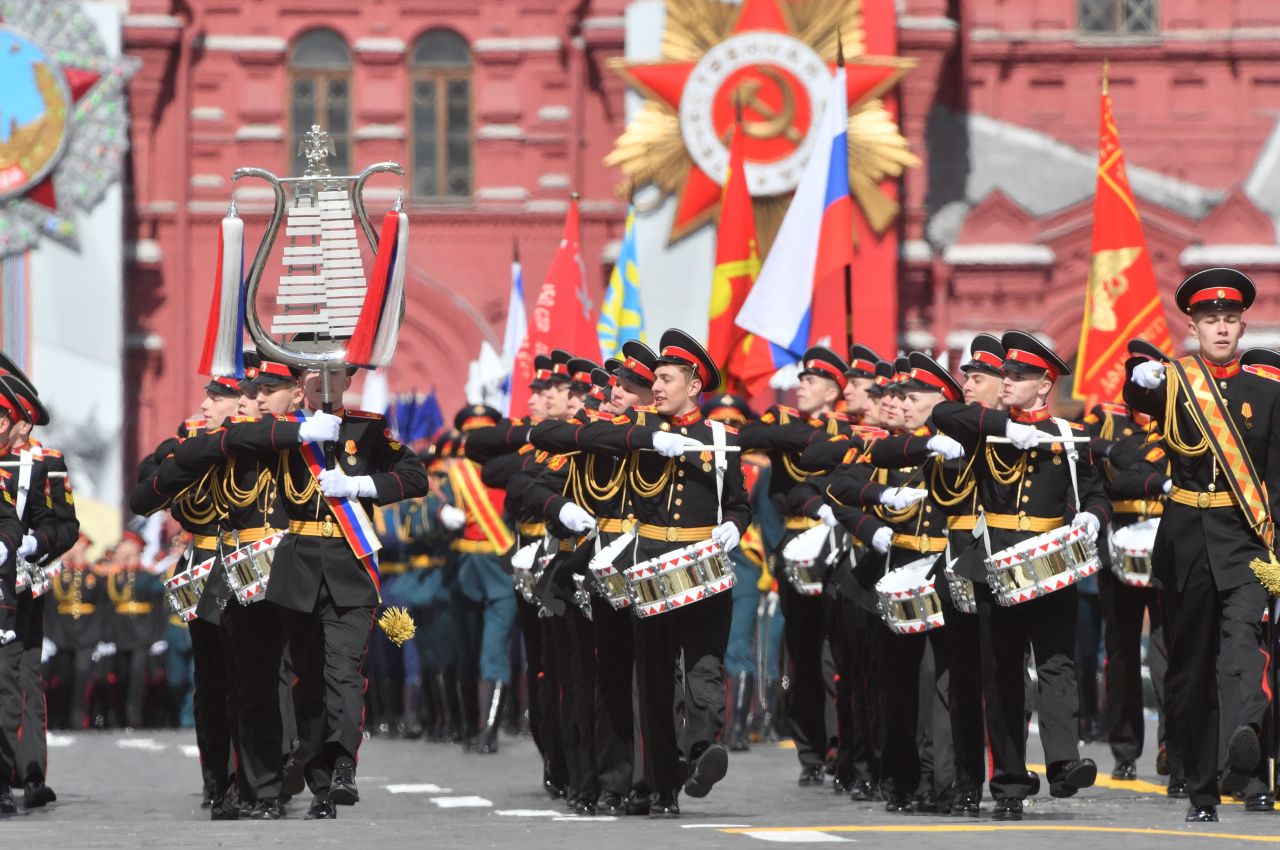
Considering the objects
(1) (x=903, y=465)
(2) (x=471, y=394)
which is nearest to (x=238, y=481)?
(1) (x=903, y=465)

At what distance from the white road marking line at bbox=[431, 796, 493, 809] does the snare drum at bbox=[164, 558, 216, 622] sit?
1.87 metres

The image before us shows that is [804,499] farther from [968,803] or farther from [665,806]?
[968,803]

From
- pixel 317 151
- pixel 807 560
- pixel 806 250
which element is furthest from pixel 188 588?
pixel 806 250

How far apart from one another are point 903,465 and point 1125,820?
179 cm

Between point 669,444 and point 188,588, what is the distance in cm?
231

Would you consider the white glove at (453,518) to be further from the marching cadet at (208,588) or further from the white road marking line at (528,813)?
the white road marking line at (528,813)

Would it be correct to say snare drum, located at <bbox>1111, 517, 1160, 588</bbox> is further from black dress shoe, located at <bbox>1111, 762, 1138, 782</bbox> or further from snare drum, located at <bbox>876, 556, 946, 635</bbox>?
snare drum, located at <bbox>876, 556, 946, 635</bbox>

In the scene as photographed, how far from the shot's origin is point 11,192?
1236 inches

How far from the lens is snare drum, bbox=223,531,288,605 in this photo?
37.4 ft

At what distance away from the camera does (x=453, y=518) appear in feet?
60.7

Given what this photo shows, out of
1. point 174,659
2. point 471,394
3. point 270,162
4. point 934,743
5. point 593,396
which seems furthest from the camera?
point 270,162

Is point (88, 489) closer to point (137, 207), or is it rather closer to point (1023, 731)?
point (137, 207)

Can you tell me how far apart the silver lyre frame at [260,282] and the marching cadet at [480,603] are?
5.67m

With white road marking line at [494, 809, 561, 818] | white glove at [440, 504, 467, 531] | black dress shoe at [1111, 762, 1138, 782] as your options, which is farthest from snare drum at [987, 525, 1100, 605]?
white glove at [440, 504, 467, 531]
